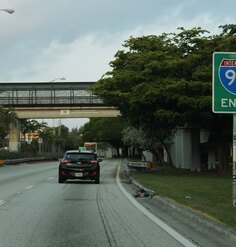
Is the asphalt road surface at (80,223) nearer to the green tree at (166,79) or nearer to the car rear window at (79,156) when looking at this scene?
the car rear window at (79,156)

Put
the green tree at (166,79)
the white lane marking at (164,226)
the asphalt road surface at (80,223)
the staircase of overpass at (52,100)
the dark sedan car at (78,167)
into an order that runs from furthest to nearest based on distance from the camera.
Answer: the staircase of overpass at (52,100) → the green tree at (166,79) → the dark sedan car at (78,167) → the asphalt road surface at (80,223) → the white lane marking at (164,226)

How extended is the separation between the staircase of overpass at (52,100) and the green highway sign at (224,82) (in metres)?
50.6

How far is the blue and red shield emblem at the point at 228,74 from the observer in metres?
13.7

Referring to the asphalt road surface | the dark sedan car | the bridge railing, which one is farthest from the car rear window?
the bridge railing

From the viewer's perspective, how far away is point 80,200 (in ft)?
57.6

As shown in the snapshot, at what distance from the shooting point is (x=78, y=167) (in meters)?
25.9

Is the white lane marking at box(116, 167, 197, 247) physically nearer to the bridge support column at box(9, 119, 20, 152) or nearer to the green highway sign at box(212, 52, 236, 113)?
the green highway sign at box(212, 52, 236, 113)

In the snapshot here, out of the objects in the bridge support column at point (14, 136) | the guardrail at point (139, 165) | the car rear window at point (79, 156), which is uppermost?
the bridge support column at point (14, 136)

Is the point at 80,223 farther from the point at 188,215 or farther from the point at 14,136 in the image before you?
the point at 14,136

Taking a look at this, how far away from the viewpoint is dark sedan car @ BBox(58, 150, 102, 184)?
2586cm

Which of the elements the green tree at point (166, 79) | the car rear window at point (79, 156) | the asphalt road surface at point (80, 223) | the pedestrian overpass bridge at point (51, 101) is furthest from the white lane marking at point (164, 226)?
the pedestrian overpass bridge at point (51, 101)

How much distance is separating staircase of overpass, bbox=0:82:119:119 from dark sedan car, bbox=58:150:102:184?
→ 3809 cm

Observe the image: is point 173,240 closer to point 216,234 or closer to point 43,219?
point 216,234

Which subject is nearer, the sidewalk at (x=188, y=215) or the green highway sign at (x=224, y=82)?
the sidewalk at (x=188, y=215)
